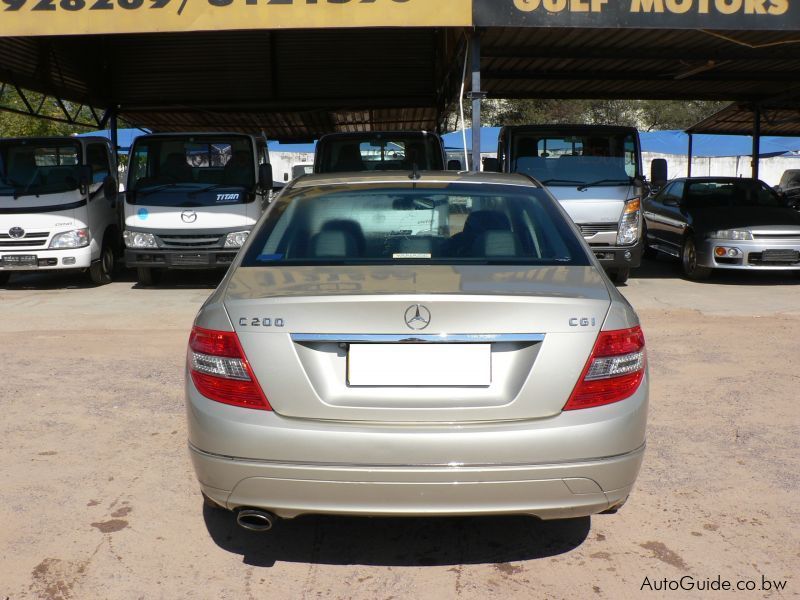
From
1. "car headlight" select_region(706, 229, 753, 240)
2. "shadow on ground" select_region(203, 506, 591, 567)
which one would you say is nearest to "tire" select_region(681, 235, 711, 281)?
"car headlight" select_region(706, 229, 753, 240)

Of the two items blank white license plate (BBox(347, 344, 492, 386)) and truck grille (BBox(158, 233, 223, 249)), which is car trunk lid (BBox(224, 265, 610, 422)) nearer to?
blank white license plate (BBox(347, 344, 492, 386))

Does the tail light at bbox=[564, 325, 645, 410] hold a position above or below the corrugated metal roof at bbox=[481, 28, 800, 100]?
below

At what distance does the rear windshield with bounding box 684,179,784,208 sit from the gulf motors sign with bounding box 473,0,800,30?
3610 mm

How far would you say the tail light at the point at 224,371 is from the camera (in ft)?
10.3

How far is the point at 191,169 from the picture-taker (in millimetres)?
12055

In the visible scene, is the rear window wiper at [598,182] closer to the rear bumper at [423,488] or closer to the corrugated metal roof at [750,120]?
the rear bumper at [423,488]

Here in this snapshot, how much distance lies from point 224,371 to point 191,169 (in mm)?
9346

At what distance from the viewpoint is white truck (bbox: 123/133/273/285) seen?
11.5m

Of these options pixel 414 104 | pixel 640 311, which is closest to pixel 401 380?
pixel 640 311

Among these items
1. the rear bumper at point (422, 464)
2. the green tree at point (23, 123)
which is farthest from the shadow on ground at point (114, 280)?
the green tree at point (23, 123)

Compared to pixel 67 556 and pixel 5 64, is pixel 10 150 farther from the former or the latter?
pixel 67 556

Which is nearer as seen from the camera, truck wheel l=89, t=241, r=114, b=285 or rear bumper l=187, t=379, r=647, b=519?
rear bumper l=187, t=379, r=647, b=519

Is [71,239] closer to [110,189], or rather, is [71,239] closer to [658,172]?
[110,189]

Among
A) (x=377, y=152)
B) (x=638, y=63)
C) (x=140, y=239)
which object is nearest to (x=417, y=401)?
(x=140, y=239)
